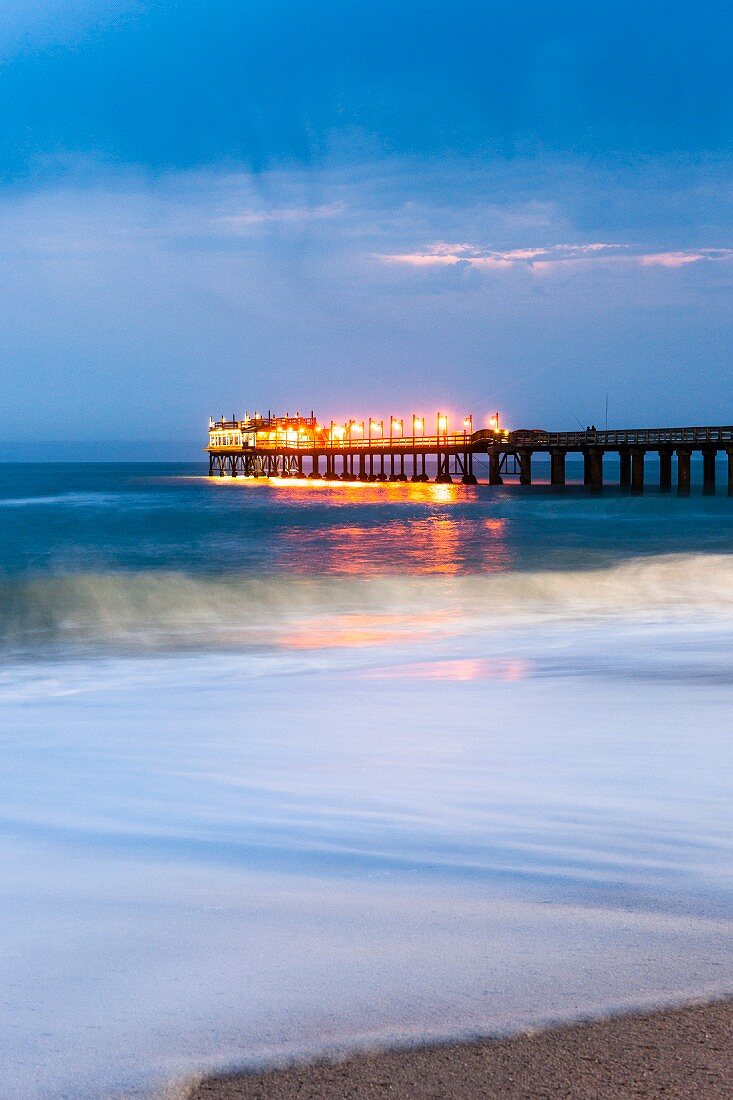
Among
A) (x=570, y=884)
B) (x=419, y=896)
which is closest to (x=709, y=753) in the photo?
(x=570, y=884)

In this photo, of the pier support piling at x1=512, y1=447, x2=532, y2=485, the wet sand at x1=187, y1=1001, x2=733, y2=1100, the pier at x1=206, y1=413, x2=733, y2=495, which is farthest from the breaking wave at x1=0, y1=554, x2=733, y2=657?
the pier support piling at x1=512, y1=447, x2=532, y2=485

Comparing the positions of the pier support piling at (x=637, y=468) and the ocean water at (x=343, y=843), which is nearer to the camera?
the ocean water at (x=343, y=843)

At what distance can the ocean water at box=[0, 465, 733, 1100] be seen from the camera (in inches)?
120

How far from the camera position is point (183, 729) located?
7.61 metres

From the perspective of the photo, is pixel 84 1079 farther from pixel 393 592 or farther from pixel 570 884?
pixel 393 592

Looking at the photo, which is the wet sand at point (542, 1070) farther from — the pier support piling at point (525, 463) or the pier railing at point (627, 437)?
the pier support piling at point (525, 463)

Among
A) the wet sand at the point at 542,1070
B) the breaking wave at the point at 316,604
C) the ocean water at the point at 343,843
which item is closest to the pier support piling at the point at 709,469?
the breaking wave at the point at 316,604

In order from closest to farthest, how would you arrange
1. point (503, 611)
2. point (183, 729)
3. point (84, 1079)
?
1. point (84, 1079)
2. point (183, 729)
3. point (503, 611)

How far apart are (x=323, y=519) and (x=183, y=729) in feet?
135

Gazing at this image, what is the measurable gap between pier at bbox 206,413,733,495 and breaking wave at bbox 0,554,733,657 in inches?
1130

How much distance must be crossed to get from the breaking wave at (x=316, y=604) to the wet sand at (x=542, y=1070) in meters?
10.9

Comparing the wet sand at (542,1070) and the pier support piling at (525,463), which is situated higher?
the pier support piling at (525,463)

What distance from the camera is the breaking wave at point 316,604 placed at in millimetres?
14812

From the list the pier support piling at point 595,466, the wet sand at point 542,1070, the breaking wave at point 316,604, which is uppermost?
the pier support piling at point 595,466
